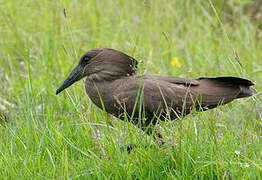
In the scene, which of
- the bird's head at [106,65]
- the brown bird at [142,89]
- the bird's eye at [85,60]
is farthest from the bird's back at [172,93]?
the bird's eye at [85,60]

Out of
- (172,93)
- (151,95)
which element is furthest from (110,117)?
(172,93)

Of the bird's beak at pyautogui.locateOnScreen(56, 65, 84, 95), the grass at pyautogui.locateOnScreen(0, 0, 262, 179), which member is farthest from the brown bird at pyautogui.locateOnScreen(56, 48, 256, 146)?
the grass at pyautogui.locateOnScreen(0, 0, 262, 179)

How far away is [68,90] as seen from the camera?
4.52m

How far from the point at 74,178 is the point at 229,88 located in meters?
1.65

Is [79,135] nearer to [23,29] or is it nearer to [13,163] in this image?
[13,163]

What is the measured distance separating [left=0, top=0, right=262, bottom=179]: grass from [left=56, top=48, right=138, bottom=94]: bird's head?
160 millimetres

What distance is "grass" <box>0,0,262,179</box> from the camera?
3.16 metres

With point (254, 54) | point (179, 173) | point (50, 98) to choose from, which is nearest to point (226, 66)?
point (254, 54)

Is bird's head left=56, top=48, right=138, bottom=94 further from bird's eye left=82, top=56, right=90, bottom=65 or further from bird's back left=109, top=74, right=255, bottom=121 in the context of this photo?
bird's back left=109, top=74, right=255, bottom=121

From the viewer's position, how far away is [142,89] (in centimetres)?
377

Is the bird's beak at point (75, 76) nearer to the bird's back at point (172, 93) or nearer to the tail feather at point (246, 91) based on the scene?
the bird's back at point (172, 93)

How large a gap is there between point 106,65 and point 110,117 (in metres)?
0.53

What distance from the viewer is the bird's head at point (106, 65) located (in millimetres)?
4105

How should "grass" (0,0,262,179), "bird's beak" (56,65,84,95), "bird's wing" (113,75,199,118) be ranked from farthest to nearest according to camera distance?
"bird's beak" (56,65,84,95) < "bird's wing" (113,75,199,118) < "grass" (0,0,262,179)
